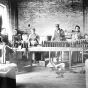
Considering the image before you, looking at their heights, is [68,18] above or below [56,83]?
above

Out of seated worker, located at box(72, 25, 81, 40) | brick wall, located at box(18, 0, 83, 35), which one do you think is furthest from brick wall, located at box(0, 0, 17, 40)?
seated worker, located at box(72, 25, 81, 40)

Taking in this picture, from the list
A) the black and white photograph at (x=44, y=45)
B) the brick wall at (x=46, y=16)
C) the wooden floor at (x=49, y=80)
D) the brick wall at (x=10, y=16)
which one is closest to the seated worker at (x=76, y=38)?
the black and white photograph at (x=44, y=45)

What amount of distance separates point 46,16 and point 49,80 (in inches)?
152

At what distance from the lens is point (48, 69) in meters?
4.45

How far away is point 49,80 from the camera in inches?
136

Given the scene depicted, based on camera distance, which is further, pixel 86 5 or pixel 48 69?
pixel 86 5

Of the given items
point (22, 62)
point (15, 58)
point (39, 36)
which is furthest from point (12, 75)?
point (39, 36)

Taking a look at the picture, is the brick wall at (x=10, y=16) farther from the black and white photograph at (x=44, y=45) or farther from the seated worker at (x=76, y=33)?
the seated worker at (x=76, y=33)

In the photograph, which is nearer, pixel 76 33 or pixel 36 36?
pixel 36 36

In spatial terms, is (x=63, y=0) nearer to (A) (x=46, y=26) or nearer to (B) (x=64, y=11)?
(B) (x=64, y=11)

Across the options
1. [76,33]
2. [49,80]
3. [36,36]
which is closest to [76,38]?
[76,33]

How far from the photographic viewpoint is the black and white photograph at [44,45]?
3307mm

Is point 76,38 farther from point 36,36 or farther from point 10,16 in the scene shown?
point 10,16

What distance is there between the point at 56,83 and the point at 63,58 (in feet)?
6.73
